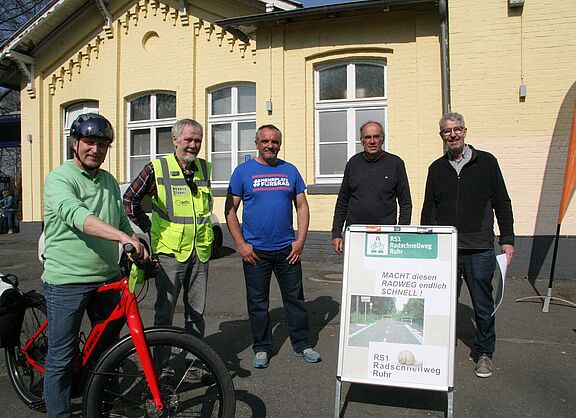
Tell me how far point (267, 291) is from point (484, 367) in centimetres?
189

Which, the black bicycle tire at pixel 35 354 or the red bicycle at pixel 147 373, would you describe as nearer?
the red bicycle at pixel 147 373

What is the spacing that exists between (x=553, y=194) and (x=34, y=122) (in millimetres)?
12859

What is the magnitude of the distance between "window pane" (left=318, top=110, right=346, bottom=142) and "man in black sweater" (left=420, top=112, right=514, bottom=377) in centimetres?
617

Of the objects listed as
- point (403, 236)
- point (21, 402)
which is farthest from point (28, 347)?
point (403, 236)

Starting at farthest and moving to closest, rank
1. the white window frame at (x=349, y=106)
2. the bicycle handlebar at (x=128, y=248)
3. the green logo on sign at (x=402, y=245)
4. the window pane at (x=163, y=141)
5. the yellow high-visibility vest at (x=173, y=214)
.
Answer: the window pane at (x=163, y=141) < the white window frame at (x=349, y=106) < the yellow high-visibility vest at (x=173, y=214) < the green logo on sign at (x=402, y=245) < the bicycle handlebar at (x=128, y=248)

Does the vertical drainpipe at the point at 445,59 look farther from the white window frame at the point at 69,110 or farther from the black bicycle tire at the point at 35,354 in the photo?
the white window frame at the point at 69,110

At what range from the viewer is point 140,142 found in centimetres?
1225

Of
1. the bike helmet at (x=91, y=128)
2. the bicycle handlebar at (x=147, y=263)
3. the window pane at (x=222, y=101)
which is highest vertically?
the window pane at (x=222, y=101)

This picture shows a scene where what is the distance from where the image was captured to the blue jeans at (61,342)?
8.84ft

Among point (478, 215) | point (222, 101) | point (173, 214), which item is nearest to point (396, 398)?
point (478, 215)

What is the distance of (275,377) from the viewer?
151 inches

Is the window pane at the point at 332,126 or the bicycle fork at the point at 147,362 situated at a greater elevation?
the window pane at the point at 332,126

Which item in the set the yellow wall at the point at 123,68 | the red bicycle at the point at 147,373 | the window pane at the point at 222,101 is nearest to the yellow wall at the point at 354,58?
the yellow wall at the point at 123,68

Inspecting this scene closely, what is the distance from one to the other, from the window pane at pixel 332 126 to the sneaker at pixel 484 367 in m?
6.64
